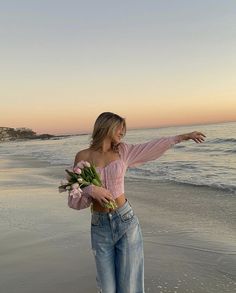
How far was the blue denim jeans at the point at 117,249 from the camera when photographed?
3.64m

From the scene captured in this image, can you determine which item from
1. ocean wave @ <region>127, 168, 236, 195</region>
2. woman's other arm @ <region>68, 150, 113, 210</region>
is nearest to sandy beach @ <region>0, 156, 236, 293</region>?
ocean wave @ <region>127, 168, 236, 195</region>

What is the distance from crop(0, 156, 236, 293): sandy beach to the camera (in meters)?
5.22

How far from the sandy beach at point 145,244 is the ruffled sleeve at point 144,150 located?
72.3 inches

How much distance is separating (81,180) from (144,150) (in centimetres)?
71

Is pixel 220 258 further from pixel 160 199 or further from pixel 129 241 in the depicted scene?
pixel 160 199

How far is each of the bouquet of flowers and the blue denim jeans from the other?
0.54 ft

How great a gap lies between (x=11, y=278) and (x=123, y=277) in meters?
2.19

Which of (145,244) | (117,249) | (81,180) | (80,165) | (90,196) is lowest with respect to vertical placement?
(145,244)

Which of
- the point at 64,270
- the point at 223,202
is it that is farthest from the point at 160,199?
the point at 64,270

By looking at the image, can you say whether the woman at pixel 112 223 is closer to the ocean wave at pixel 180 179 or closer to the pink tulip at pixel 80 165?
the pink tulip at pixel 80 165

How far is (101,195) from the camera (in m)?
3.45

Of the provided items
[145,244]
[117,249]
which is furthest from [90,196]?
[145,244]

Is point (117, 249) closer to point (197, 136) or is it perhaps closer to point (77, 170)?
point (77, 170)

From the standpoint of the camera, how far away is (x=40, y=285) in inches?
201
